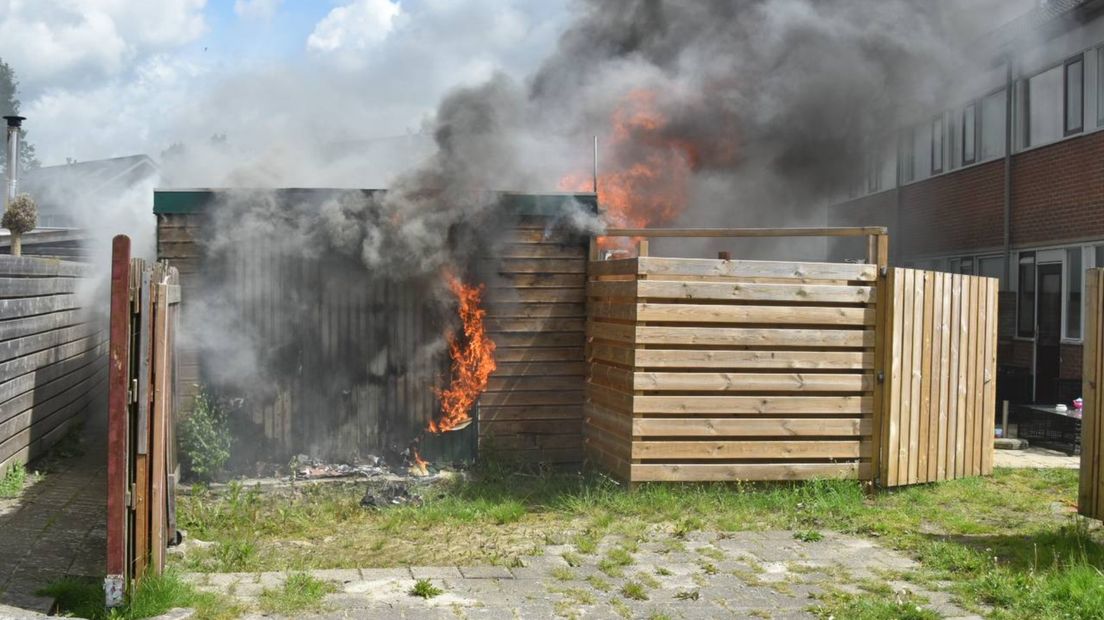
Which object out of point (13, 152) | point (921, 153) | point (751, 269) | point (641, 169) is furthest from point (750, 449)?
point (13, 152)

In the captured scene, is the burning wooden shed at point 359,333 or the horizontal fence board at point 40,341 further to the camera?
the burning wooden shed at point 359,333

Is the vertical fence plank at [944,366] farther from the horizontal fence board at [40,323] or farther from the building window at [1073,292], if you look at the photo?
the horizontal fence board at [40,323]

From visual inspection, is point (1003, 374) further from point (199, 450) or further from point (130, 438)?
point (130, 438)

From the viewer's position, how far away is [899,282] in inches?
329

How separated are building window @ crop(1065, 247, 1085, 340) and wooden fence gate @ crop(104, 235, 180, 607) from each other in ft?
44.7

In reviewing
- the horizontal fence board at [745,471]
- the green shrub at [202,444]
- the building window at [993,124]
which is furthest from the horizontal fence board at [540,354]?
the building window at [993,124]

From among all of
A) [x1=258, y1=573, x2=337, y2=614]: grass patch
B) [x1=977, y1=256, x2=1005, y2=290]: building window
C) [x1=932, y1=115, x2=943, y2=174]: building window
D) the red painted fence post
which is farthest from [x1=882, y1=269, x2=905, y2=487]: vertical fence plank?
[x1=932, y1=115, x2=943, y2=174]: building window

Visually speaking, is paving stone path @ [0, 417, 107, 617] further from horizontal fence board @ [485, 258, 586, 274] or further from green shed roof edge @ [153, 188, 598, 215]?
horizontal fence board @ [485, 258, 586, 274]

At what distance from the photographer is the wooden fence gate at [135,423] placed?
15.5ft

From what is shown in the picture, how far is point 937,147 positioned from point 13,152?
19.5 metres

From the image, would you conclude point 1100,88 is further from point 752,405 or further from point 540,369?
point 540,369

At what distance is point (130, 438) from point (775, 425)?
5.36 metres

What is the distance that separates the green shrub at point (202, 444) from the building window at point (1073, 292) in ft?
40.8

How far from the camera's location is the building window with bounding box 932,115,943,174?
18.8m
